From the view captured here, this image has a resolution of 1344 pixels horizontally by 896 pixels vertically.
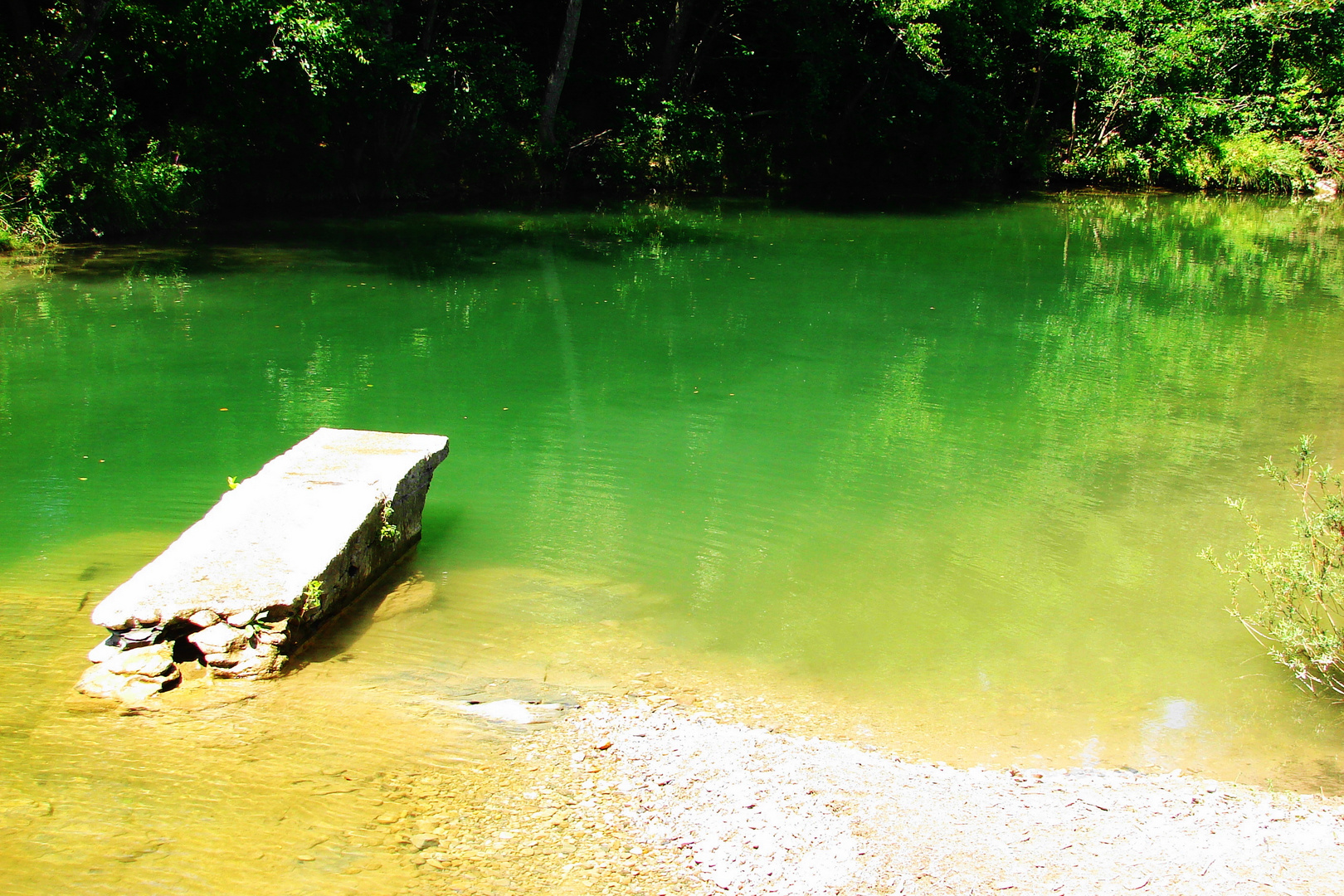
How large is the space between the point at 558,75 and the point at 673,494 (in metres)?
17.6

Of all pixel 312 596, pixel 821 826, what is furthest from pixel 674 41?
pixel 821 826

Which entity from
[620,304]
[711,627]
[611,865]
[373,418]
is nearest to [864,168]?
[620,304]

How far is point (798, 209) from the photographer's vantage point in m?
22.6

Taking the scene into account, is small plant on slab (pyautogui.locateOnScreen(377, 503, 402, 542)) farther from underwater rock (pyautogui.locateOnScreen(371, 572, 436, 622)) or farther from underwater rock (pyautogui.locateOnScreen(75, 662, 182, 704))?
underwater rock (pyautogui.locateOnScreen(75, 662, 182, 704))

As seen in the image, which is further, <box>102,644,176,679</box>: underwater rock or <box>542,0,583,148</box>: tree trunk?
<box>542,0,583,148</box>: tree trunk

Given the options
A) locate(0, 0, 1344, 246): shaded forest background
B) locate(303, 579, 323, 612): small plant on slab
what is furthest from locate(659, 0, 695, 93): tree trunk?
locate(303, 579, 323, 612): small plant on slab

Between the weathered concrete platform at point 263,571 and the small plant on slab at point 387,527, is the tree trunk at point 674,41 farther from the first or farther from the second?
the small plant on slab at point 387,527

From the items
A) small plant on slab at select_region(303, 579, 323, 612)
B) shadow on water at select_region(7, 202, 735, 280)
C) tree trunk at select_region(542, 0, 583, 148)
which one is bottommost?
small plant on slab at select_region(303, 579, 323, 612)

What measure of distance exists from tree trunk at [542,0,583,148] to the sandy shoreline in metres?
20.3

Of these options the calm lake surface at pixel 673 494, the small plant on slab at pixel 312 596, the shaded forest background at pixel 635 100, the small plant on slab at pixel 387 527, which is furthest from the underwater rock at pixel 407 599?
the shaded forest background at pixel 635 100

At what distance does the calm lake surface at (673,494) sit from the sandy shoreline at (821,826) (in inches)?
10.9

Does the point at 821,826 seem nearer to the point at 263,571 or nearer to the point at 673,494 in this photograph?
the point at 263,571

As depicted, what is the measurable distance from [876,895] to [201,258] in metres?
14.3

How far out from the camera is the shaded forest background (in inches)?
642
